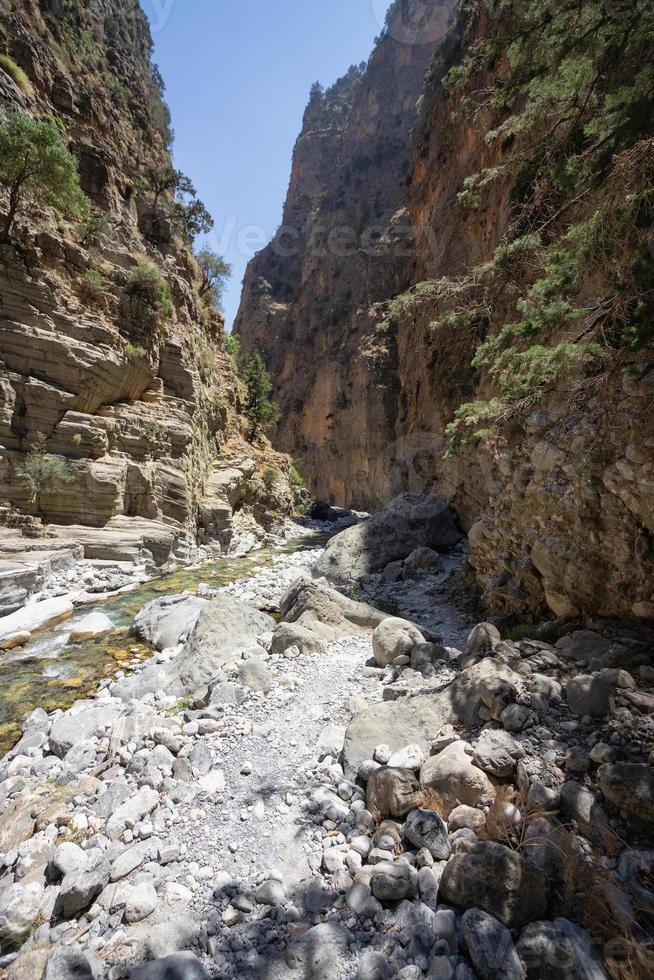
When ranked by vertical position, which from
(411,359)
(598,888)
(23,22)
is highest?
(23,22)

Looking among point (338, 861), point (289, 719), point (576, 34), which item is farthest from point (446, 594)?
point (576, 34)

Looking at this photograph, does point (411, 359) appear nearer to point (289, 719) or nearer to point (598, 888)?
point (289, 719)

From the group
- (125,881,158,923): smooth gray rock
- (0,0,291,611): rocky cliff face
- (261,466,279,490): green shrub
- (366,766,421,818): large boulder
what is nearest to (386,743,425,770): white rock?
(366,766,421,818): large boulder

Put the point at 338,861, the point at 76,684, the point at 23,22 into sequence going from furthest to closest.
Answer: the point at 23,22 < the point at 76,684 < the point at 338,861

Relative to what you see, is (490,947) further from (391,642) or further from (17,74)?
(17,74)

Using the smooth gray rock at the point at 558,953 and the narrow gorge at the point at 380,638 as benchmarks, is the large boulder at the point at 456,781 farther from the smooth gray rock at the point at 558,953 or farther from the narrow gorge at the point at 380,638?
the smooth gray rock at the point at 558,953

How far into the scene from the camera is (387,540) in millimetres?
12570

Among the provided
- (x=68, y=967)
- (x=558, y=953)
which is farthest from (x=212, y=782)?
(x=558, y=953)

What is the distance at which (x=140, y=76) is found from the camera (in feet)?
77.1

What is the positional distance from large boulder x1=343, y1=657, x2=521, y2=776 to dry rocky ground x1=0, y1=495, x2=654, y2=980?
0.02 metres

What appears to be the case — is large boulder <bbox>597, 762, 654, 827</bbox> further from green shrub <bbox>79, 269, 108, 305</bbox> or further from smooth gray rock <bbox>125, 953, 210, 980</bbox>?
green shrub <bbox>79, 269, 108, 305</bbox>

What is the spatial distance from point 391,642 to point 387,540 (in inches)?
286

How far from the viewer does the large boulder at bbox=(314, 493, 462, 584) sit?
39.7 feet

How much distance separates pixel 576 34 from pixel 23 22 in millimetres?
24499
